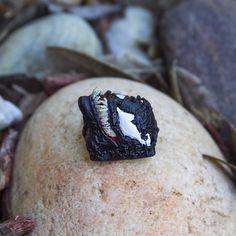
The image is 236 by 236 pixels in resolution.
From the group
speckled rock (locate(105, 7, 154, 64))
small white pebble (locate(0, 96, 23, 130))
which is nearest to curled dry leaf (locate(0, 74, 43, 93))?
small white pebble (locate(0, 96, 23, 130))

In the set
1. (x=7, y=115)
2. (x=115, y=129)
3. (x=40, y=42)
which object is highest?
(x=115, y=129)

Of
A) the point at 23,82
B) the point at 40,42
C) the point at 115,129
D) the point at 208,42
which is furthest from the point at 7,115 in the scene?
the point at 208,42

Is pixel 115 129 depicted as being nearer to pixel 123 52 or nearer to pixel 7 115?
pixel 7 115

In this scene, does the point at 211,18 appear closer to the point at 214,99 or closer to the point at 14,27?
the point at 214,99

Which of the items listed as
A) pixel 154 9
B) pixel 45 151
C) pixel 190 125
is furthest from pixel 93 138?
pixel 154 9

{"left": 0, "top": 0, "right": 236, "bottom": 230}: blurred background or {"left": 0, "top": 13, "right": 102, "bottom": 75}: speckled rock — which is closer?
{"left": 0, "top": 0, "right": 236, "bottom": 230}: blurred background

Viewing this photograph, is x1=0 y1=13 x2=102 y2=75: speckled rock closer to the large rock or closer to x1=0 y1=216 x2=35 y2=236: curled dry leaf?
the large rock
